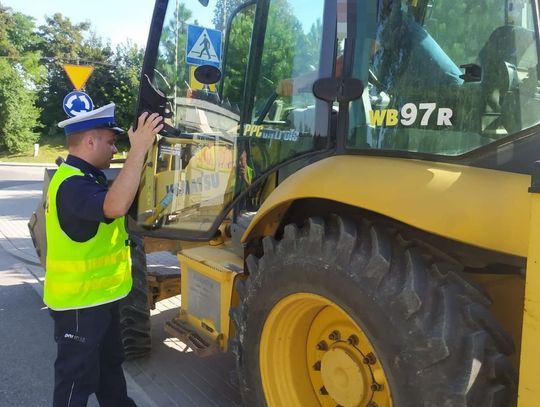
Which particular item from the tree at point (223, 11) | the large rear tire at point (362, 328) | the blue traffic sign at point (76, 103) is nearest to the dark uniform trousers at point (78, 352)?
the large rear tire at point (362, 328)

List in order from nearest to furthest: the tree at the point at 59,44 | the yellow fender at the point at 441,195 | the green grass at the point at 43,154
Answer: the yellow fender at the point at 441,195
the green grass at the point at 43,154
the tree at the point at 59,44

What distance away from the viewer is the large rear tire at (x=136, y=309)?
3652 mm

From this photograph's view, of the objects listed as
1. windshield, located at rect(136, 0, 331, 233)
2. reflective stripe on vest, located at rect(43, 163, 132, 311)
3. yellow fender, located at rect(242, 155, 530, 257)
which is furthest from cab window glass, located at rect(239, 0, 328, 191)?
→ reflective stripe on vest, located at rect(43, 163, 132, 311)

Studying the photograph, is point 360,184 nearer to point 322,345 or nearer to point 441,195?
point 441,195

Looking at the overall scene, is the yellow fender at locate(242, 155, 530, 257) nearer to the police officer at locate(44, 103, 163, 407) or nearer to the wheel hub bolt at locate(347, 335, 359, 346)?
the wheel hub bolt at locate(347, 335, 359, 346)

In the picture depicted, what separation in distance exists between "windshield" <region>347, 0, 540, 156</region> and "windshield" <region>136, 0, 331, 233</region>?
1.12 feet

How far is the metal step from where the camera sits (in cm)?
287

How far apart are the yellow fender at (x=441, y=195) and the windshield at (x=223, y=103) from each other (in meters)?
0.45

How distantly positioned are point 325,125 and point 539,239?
1177 mm

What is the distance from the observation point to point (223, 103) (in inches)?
115

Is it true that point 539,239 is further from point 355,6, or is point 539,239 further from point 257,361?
point 257,361

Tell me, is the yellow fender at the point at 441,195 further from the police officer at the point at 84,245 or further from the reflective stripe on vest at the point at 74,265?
the reflective stripe on vest at the point at 74,265

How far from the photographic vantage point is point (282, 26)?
8.54ft

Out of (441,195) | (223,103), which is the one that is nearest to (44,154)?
(223,103)
